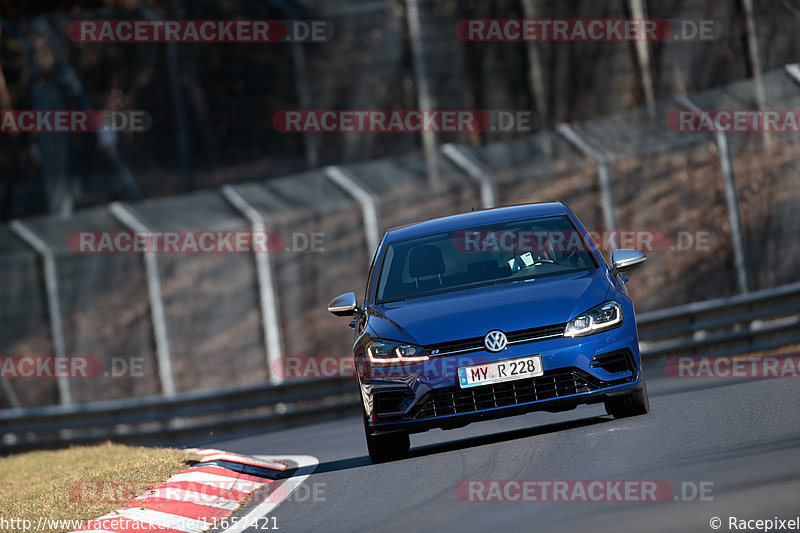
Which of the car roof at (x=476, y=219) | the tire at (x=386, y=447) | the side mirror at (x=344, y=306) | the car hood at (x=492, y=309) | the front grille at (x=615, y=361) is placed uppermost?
the car roof at (x=476, y=219)

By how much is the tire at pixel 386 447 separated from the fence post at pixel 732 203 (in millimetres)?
8964

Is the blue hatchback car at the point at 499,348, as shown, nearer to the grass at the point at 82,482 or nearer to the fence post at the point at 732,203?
the grass at the point at 82,482

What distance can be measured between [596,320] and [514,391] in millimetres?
731

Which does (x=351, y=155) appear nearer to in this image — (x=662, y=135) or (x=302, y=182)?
(x=302, y=182)

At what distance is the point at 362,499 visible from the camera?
806cm

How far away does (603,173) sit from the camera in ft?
58.8

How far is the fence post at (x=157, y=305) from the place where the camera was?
694 inches

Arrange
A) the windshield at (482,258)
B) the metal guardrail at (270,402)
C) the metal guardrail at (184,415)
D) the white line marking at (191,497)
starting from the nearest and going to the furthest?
the white line marking at (191,497)
the windshield at (482,258)
the metal guardrail at (270,402)
the metal guardrail at (184,415)

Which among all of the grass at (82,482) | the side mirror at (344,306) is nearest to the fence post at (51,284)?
the grass at (82,482)

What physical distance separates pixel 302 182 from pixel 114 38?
655cm

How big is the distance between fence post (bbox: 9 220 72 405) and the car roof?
8.88m

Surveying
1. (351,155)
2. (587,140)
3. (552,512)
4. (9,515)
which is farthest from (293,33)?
(552,512)

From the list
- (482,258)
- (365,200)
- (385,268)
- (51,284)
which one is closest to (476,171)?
(365,200)

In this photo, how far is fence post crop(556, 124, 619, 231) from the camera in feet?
58.6
